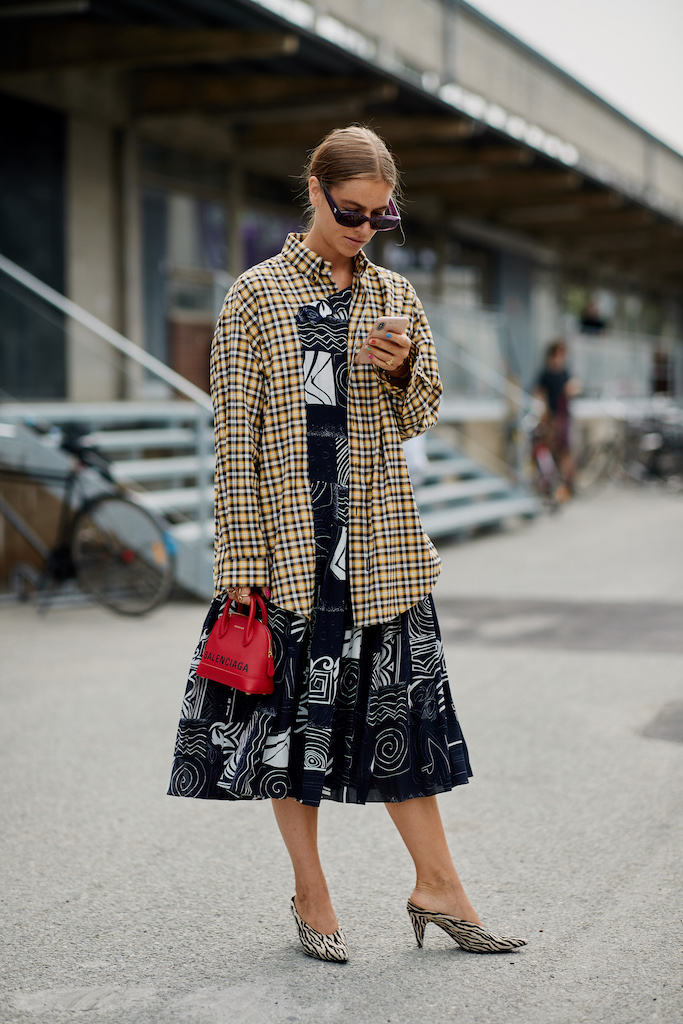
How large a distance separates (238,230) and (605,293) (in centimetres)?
1570

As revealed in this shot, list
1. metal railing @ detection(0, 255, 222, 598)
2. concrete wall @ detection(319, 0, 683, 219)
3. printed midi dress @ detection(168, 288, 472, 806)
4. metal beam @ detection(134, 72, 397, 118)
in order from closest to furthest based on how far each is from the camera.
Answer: printed midi dress @ detection(168, 288, 472, 806) → metal railing @ detection(0, 255, 222, 598) → metal beam @ detection(134, 72, 397, 118) → concrete wall @ detection(319, 0, 683, 219)

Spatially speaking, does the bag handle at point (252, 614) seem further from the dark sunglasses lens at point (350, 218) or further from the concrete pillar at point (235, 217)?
the concrete pillar at point (235, 217)

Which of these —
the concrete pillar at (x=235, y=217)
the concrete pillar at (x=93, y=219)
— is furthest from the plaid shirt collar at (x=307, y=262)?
the concrete pillar at (x=235, y=217)

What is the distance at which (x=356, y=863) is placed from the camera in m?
3.68

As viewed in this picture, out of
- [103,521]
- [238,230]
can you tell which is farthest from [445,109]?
[103,521]

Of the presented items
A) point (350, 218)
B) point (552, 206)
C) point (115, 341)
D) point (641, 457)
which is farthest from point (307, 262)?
point (552, 206)

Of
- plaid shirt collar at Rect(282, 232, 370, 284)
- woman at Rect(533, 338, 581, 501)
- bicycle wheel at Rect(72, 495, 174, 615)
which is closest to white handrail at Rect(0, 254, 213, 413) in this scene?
bicycle wheel at Rect(72, 495, 174, 615)

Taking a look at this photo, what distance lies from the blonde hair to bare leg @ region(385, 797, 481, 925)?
1.52 metres

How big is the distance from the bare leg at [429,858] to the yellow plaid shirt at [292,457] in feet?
1.60

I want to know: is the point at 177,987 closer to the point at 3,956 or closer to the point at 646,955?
the point at 3,956

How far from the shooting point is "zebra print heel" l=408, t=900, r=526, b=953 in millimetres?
2984

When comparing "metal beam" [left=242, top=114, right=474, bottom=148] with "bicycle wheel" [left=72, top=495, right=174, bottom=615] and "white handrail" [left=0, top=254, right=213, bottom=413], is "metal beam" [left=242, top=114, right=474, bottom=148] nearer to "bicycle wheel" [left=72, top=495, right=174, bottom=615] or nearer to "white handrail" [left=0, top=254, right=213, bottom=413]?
"white handrail" [left=0, top=254, right=213, bottom=413]

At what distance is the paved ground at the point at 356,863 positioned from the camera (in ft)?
9.20

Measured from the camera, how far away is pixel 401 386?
9.84ft
